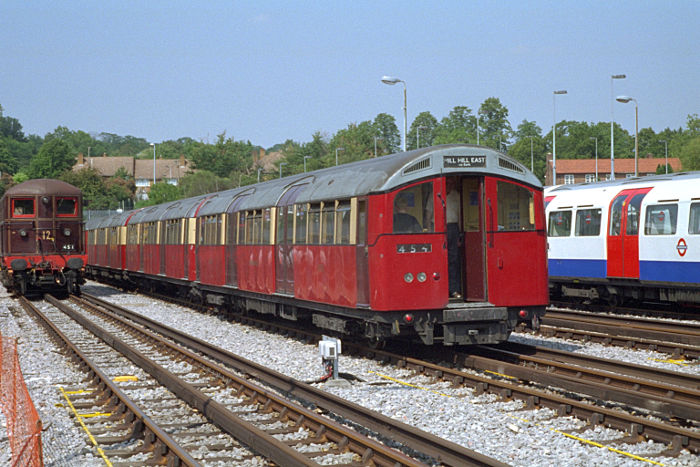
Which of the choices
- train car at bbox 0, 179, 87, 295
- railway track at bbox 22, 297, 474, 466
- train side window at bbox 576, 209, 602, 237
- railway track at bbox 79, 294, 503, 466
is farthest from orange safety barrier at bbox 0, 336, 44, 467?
train car at bbox 0, 179, 87, 295

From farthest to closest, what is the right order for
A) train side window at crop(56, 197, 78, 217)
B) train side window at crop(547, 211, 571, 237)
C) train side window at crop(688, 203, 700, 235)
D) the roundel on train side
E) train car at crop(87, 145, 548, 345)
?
train side window at crop(56, 197, 78, 217) → train side window at crop(547, 211, 571, 237) → the roundel on train side → train side window at crop(688, 203, 700, 235) → train car at crop(87, 145, 548, 345)

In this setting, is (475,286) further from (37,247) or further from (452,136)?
(452,136)

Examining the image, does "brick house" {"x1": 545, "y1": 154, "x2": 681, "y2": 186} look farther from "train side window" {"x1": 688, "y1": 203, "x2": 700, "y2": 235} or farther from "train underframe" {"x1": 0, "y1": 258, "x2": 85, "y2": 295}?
"train side window" {"x1": 688, "y1": 203, "x2": 700, "y2": 235}

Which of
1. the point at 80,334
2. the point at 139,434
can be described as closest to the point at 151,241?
the point at 80,334

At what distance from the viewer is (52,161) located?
126000 mm

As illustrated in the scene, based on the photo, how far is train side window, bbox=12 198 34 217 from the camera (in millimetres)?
29125

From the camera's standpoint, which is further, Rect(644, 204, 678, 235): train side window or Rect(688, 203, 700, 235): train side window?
Rect(644, 204, 678, 235): train side window

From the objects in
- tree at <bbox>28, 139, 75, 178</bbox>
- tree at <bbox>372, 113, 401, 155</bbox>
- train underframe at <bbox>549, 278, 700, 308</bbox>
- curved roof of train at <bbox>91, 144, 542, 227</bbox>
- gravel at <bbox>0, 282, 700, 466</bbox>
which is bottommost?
gravel at <bbox>0, 282, 700, 466</bbox>

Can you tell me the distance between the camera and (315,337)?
1577cm

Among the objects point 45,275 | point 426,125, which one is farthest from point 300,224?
point 426,125

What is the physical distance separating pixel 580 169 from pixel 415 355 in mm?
119309

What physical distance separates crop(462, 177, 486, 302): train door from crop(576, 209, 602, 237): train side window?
29.2 ft

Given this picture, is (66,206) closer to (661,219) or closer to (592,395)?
(661,219)

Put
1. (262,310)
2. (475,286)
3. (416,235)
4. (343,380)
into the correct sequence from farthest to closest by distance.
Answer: (262,310) < (475,286) < (416,235) < (343,380)
